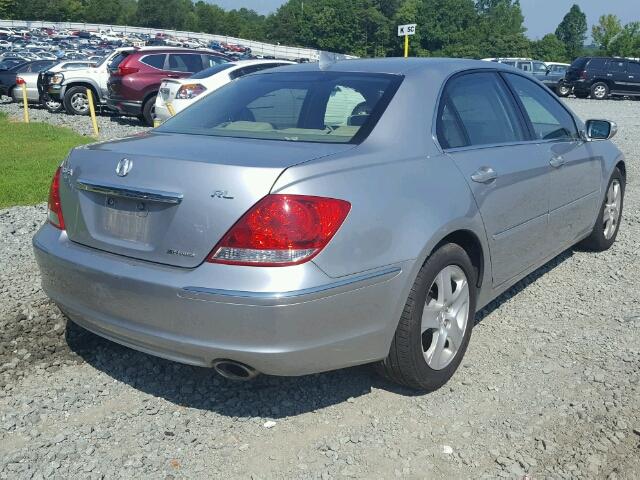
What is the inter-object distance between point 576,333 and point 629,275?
54.9 inches

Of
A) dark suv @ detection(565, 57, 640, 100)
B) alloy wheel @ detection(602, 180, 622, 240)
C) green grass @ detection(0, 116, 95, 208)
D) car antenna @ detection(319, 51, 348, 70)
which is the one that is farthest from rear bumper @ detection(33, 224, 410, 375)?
dark suv @ detection(565, 57, 640, 100)

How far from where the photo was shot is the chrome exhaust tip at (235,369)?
2.87 metres

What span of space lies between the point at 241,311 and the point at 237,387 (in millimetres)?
957

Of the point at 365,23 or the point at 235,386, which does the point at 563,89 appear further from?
the point at 365,23

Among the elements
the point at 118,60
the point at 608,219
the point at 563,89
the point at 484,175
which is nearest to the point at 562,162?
the point at 484,175

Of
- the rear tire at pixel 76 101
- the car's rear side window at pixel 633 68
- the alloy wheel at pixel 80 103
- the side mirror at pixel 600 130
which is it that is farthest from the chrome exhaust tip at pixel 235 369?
the car's rear side window at pixel 633 68

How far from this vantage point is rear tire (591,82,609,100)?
28625 millimetres

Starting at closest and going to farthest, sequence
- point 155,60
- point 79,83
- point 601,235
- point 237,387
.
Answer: point 237,387 < point 601,235 < point 155,60 < point 79,83

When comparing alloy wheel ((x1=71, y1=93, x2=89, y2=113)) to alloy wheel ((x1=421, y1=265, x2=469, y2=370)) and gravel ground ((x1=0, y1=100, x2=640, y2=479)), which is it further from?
alloy wheel ((x1=421, y1=265, x2=469, y2=370))

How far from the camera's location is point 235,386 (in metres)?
3.52

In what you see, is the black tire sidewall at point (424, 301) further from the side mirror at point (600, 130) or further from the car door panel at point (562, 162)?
the side mirror at point (600, 130)

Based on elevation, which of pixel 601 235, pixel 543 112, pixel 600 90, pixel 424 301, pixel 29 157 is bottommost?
pixel 29 157

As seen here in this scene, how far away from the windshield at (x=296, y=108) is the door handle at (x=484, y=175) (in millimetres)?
600

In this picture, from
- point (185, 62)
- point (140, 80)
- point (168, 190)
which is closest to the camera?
point (168, 190)
